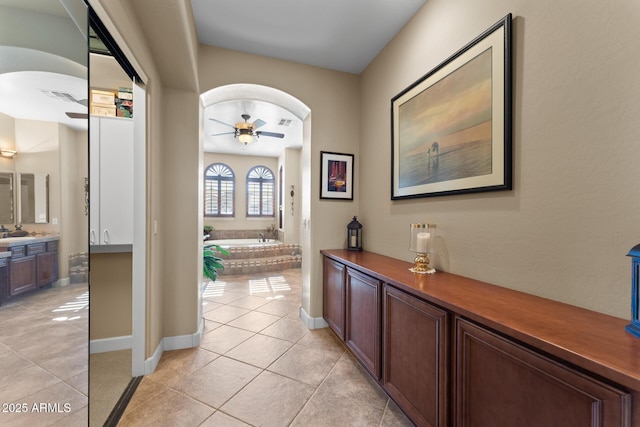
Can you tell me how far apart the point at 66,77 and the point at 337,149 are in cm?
236

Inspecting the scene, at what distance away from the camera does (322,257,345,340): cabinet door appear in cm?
250

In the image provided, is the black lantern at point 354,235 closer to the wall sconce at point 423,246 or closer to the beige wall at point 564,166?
the wall sconce at point 423,246

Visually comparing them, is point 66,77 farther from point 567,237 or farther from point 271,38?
point 567,237

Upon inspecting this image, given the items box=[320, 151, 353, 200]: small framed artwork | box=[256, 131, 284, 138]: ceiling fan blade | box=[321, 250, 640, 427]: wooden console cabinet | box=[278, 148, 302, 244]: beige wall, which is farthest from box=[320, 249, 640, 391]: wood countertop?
box=[278, 148, 302, 244]: beige wall

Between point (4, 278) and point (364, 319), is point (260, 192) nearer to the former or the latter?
point (364, 319)

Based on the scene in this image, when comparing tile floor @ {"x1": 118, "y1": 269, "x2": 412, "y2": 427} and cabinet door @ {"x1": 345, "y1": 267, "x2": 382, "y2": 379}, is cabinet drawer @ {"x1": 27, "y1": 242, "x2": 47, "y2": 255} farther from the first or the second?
cabinet door @ {"x1": 345, "y1": 267, "x2": 382, "y2": 379}

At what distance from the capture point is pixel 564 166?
124 centimetres

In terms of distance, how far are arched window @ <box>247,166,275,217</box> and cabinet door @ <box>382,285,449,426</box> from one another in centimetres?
739

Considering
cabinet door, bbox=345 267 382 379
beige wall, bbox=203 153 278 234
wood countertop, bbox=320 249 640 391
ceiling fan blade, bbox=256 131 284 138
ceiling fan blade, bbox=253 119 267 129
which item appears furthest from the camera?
beige wall, bbox=203 153 278 234

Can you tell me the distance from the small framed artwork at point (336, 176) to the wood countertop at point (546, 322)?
157cm

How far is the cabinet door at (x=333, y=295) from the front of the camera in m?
2.50

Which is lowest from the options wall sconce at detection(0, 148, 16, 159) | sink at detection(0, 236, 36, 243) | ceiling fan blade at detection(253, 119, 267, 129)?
sink at detection(0, 236, 36, 243)

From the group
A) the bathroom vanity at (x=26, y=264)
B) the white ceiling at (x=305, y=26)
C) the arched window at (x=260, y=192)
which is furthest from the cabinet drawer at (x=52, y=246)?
the arched window at (x=260, y=192)

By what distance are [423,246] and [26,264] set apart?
86.0 inches
